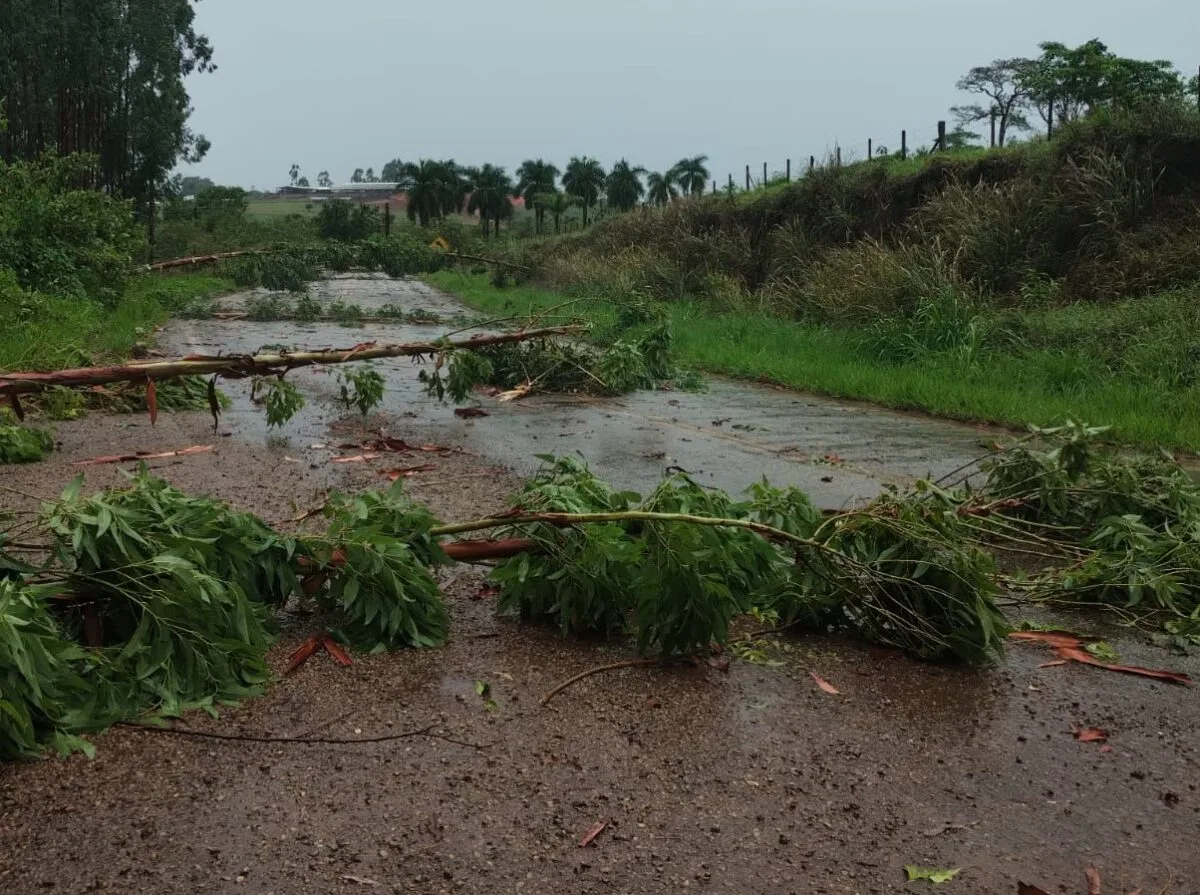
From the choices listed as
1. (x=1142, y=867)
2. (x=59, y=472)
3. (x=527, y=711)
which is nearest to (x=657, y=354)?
(x=59, y=472)

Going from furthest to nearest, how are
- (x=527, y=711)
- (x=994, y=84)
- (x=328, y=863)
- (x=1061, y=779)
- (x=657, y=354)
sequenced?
(x=994, y=84), (x=657, y=354), (x=527, y=711), (x=1061, y=779), (x=328, y=863)

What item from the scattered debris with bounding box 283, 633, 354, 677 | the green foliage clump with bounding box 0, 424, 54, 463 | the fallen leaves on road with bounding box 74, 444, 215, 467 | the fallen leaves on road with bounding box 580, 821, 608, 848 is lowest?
the fallen leaves on road with bounding box 580, 821, 608, 848

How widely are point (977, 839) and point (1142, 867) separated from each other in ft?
1.30

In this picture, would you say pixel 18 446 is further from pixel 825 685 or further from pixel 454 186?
pixel 454 186

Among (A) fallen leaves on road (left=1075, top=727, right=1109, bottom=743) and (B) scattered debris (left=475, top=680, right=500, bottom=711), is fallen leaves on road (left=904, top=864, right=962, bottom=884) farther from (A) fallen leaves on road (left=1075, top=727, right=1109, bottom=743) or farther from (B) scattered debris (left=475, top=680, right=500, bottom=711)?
(B) scattered debris (left=475, top=680, right=500, bottom=711)

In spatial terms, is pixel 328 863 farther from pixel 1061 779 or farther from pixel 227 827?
pixel 1061 779

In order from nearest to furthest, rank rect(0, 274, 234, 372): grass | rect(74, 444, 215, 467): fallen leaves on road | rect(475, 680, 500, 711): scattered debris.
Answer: rect(475, 680, 500, 711): scattered debris, rect(74, 444, 215, 467): fallen leaves on road, rect(0, 274, 234, 372): grass

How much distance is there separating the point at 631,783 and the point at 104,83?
4769 centimetres

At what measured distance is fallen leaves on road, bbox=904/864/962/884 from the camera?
2.66 meters

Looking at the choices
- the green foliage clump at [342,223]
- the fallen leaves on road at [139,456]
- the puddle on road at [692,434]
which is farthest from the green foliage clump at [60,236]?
the green foliage clump at [342,223]

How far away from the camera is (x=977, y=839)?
112 inches

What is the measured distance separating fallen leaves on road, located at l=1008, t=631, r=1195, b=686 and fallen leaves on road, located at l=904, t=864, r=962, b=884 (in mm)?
1744

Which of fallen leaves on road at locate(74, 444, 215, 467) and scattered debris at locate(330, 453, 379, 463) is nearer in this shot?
fallen leaves on road at locate(74, 444, 215, 467)

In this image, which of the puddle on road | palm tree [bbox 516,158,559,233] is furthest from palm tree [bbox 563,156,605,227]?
the puddle on road
